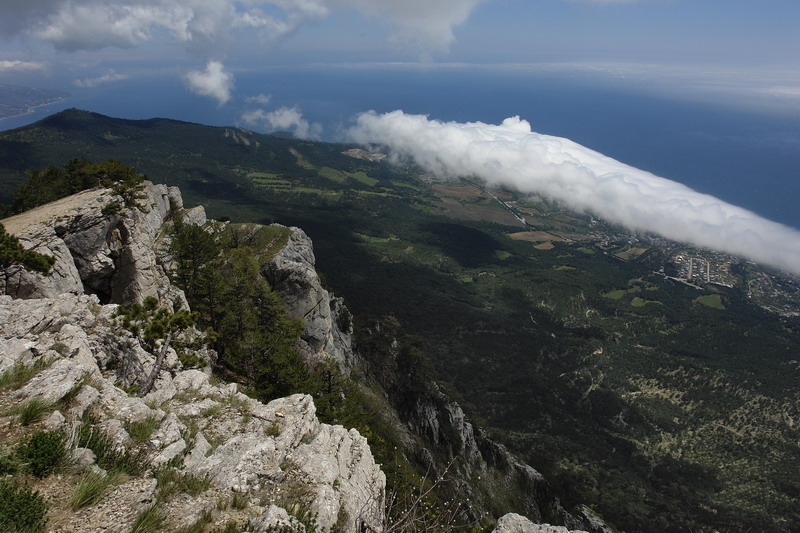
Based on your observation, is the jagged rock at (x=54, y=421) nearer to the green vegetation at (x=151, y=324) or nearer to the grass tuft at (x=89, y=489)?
the grass tuft at (x=89, y=489)

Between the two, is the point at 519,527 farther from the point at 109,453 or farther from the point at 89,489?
the point at 89,489

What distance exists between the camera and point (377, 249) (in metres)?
174

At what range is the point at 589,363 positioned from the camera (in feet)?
371

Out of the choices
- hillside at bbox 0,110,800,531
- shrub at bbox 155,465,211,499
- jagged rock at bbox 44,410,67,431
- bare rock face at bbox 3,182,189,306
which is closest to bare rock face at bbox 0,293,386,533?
jagged rock at bbox 44,410,67,431

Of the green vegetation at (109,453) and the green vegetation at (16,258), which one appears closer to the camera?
the green vegetation at (109,453)

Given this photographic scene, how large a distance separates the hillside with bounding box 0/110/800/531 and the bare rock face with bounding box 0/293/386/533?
43028 mm

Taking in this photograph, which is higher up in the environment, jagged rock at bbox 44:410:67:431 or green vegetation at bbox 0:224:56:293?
green vegetation at bbox 0:224:56:293

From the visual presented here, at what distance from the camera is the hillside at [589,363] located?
67500mm

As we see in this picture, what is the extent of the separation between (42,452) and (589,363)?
124480mm

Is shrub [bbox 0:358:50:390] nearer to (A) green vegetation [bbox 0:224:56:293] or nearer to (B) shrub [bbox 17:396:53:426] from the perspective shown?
(B) shrub [bbox 17:396:53:426]

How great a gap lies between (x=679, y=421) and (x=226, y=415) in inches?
4276

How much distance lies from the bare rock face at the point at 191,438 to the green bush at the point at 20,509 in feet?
1.16

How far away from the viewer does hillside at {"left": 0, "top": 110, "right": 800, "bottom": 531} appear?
6750 centimetres

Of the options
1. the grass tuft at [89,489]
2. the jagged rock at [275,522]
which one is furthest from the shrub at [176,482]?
the jagged rock at [275,522]
